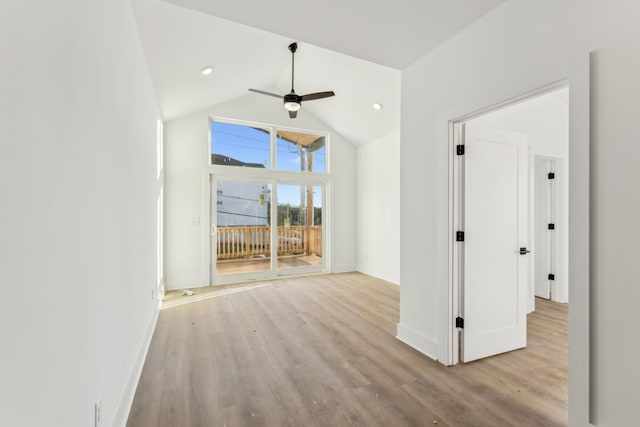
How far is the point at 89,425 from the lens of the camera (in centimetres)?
130

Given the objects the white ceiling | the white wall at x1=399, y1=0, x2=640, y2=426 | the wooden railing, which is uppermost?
the white ceiling

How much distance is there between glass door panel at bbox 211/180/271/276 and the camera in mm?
5398

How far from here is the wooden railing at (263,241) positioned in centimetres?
548

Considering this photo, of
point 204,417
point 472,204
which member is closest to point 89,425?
point 204,417

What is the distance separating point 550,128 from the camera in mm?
3969

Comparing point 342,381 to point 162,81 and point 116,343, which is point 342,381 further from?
point 162,81

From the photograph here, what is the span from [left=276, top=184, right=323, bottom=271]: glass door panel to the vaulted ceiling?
1.77 meters

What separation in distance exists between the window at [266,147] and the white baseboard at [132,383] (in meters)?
3.23

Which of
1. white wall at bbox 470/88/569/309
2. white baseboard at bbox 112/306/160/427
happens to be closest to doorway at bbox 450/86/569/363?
white wall at bbox 470/88/569/309

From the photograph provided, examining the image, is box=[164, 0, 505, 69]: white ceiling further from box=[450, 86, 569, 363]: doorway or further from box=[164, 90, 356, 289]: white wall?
box=[164, 90, 356, 289]: white wall

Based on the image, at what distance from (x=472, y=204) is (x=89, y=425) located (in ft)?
9.19

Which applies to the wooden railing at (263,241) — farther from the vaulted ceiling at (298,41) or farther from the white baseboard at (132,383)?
the white baseboard at (132,383)

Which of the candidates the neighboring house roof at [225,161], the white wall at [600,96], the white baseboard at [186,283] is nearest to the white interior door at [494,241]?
the white wall at [600,96]

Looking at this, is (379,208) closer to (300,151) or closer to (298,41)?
(300,151)
